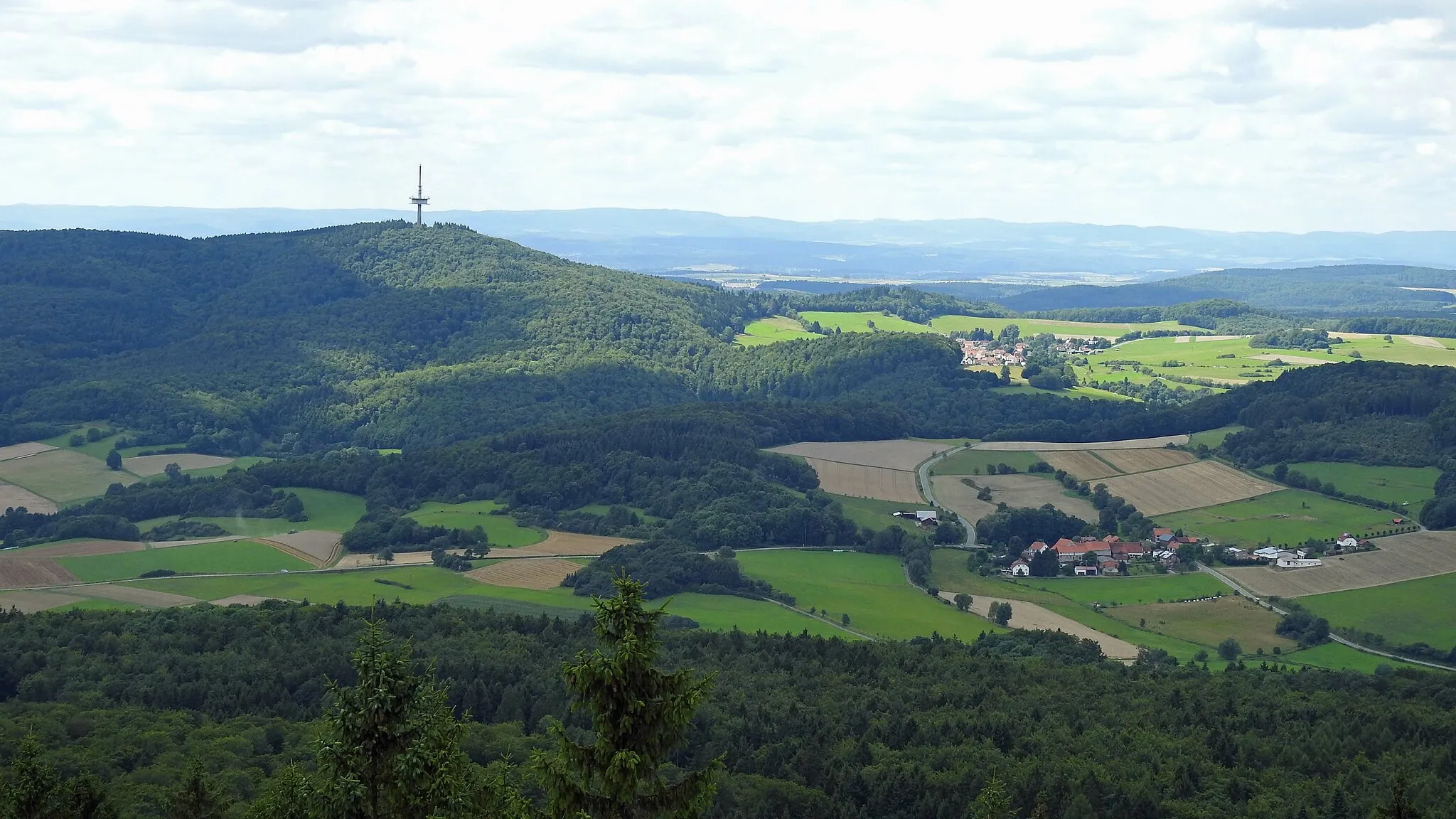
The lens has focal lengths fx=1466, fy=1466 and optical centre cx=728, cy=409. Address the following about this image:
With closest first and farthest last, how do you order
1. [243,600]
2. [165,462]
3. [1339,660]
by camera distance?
[1339,660] → [243,600] → [165,462]

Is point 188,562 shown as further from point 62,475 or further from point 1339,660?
point 1339,660

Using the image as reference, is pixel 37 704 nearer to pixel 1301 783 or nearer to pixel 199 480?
pixel 1301 783

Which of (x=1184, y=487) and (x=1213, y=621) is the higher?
(x=1184, y=487)

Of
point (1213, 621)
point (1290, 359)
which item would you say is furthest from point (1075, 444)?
point (1290, 359)

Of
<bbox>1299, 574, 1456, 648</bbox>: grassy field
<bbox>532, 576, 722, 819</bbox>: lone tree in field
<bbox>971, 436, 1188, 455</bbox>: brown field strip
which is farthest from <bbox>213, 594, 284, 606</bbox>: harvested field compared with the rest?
<bbox>971, 436, 1188, 455</bbox>: brown field strip

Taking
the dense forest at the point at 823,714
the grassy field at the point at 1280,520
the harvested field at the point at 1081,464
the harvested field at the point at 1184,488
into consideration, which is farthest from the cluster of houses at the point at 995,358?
the dense forest at the point at 823,714

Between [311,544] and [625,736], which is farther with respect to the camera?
[311,544]
